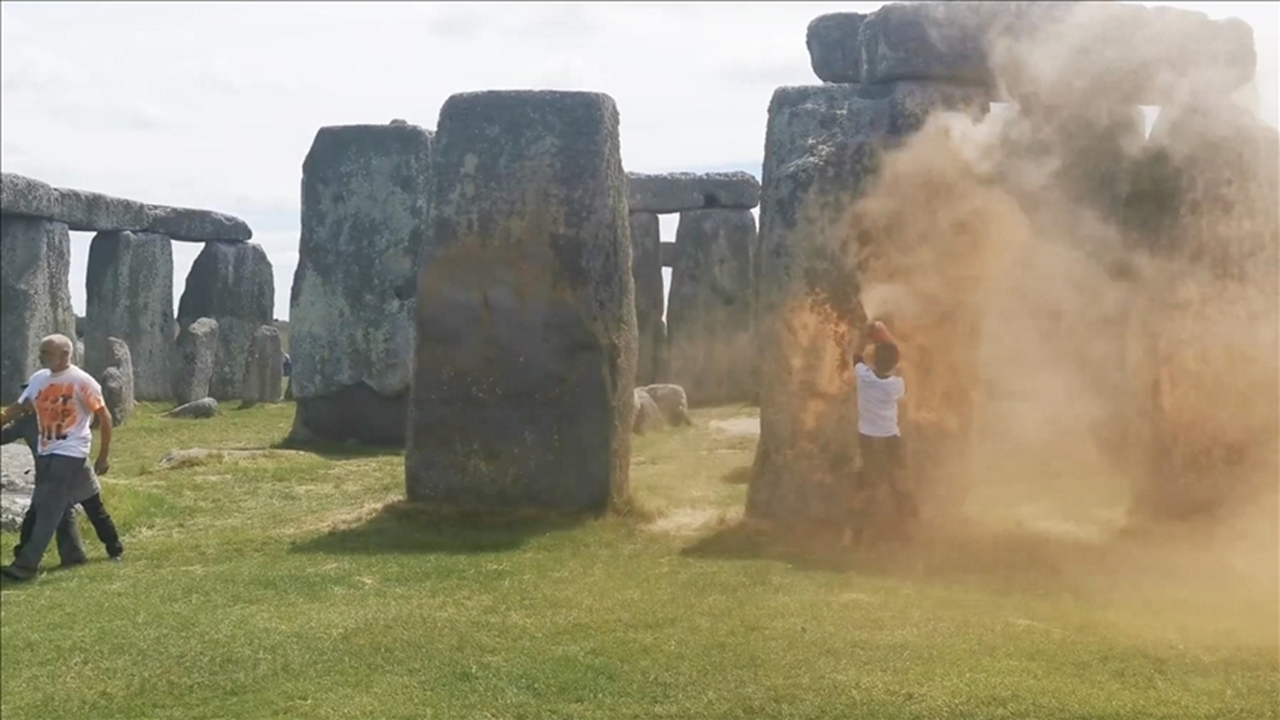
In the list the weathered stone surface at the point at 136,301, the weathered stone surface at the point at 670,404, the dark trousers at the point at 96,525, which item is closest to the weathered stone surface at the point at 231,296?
the weathered stone surface at the point at 136,301

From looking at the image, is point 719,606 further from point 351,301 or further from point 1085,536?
point 351,301

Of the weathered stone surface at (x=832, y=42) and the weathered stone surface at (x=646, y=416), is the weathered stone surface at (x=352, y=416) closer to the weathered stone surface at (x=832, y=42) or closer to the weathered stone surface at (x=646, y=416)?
the weathered stone surface at (x=646, y=416)

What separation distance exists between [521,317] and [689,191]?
507 inches

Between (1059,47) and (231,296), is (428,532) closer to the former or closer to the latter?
(1059,47)

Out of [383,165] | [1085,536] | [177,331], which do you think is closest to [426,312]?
[1085,536]

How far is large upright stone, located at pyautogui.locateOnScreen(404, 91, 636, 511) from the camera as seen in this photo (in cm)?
910

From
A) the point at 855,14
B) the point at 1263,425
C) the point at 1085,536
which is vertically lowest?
the point at 1085,536

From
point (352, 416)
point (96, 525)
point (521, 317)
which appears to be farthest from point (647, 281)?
point (96, 525)

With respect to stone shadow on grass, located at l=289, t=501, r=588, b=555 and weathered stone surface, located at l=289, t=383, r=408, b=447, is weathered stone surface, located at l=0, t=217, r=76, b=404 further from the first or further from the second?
stone shadow on grass, located at l=289, t=501, r=588, b=555

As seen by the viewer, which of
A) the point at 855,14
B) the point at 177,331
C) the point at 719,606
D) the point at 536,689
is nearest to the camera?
the point at 536,689

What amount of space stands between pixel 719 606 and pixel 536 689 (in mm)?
1471

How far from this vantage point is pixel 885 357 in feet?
27.3

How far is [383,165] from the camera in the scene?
14031 millimetres

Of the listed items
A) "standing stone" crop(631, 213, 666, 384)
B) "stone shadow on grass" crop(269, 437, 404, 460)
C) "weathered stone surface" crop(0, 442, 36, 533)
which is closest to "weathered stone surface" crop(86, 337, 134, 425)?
"stone shadow on grass" crop(269, 437, 404, 460)
